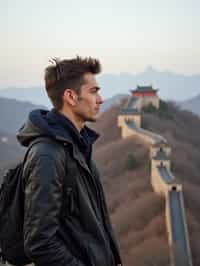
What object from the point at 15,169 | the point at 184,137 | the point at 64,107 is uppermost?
the point at 64,107

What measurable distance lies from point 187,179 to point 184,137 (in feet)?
27.6

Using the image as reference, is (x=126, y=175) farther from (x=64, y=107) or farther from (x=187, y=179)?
(x=64, y=107)

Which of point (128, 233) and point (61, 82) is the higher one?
point (61, 82)

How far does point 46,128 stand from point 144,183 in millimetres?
20043

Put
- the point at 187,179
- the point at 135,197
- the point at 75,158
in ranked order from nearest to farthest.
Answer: the point at 75,158 → the point at 135,197 → the point at 187,179

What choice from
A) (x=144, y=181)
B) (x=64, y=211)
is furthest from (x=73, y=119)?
(x=144, y=181)

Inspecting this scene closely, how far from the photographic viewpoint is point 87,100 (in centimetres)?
230

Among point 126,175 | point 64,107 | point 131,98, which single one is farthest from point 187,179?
point 64,107

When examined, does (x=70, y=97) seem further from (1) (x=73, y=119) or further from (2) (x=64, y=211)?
(2) (x=64, y=211)

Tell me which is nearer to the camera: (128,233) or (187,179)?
(128,233)

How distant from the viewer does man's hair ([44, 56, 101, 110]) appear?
224 centimetres

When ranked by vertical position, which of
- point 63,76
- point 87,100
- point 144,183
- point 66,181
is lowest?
point 144,183

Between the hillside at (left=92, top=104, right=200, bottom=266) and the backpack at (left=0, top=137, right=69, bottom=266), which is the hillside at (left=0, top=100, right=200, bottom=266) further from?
the backpack at (left=0, top=137, right=69, bottom=266)

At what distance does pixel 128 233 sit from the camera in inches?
693
